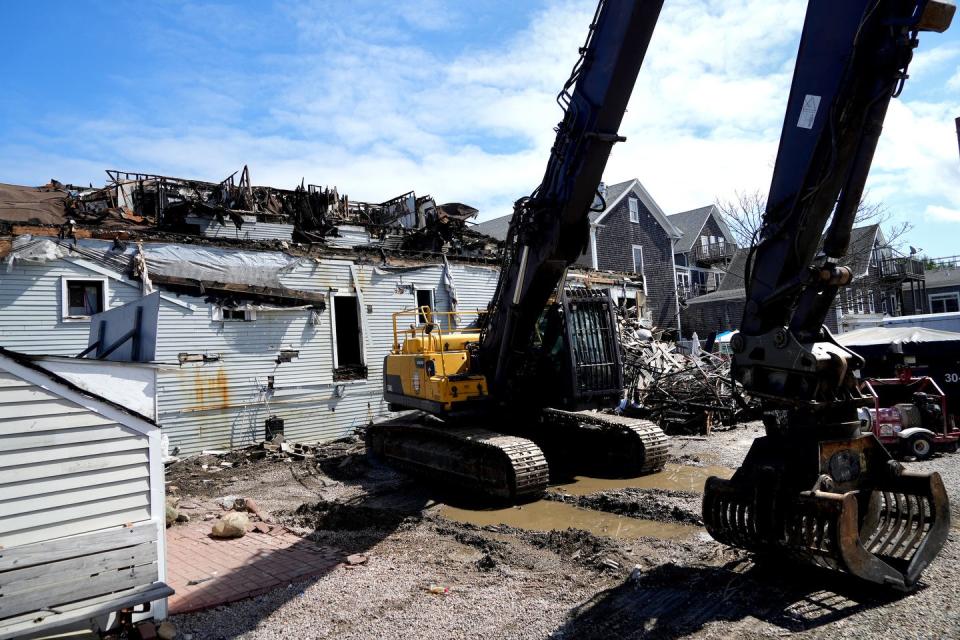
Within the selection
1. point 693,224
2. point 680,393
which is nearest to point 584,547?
point 680,393

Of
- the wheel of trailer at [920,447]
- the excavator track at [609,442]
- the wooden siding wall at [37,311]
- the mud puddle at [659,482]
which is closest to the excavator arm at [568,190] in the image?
the excavator track at [609,442]

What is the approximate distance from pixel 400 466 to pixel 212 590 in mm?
5005

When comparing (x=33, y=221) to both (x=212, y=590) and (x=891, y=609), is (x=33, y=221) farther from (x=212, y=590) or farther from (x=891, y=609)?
(x=891, y=609)

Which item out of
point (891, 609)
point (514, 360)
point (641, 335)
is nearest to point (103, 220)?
point (514, 360)

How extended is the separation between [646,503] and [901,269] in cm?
3649

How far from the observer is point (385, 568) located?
6164 mm

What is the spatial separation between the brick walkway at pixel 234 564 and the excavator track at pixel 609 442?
447 cm

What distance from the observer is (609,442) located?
9.96m

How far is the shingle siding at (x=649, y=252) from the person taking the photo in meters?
31.7

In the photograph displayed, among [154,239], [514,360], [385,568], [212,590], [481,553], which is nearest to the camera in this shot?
[212,590]

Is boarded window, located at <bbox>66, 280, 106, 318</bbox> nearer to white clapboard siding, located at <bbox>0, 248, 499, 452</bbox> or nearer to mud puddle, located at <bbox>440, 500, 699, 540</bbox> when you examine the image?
white clapboard siding, located at <bbox>0, 248, 499, 452</bbox>

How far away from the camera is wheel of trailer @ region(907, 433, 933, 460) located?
9469 millimetres

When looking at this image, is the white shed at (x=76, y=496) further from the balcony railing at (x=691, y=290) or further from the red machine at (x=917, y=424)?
the balcony railing at (x=691, y=290)

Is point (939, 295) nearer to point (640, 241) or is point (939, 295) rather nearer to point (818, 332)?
point (640, 241)
